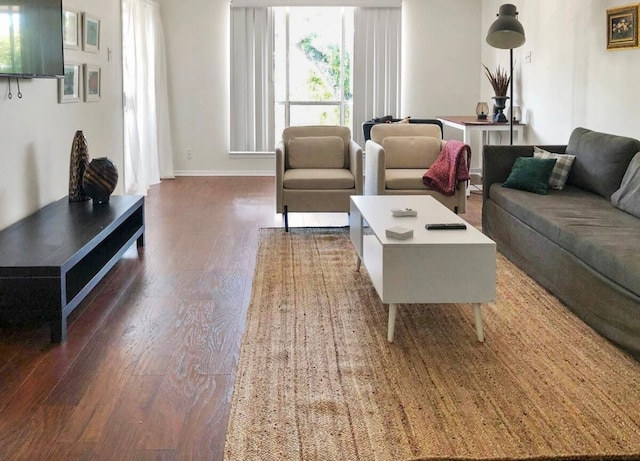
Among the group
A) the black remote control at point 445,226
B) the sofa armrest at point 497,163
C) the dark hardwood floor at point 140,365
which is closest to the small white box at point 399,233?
the black remote control at point 445,226

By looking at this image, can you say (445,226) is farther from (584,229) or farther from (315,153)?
(315,153)

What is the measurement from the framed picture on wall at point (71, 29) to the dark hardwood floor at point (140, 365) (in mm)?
1535

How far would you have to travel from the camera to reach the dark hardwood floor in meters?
2.49

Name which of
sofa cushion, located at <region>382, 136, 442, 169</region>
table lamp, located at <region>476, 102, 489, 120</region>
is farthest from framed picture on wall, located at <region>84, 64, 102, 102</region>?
table lamp, located at <region>476, 102, 489, 120</region>

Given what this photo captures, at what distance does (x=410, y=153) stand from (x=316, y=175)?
902 millimetres

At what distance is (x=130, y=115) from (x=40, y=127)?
286 cm

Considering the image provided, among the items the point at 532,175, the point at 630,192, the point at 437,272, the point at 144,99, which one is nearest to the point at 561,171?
the point at 532,175

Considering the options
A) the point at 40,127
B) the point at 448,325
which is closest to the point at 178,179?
the point at 40,127

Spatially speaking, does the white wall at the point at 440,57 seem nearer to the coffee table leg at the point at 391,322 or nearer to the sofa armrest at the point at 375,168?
the sofa armrest at the point at 375,168

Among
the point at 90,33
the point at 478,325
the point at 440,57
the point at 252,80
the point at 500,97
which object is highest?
the point at 440,57

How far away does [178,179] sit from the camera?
8.98 metres

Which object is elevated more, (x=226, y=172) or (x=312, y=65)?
(x=312, y=65)

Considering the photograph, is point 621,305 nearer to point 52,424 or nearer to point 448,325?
point 448,325

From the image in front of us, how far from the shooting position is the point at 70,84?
5.40 m
